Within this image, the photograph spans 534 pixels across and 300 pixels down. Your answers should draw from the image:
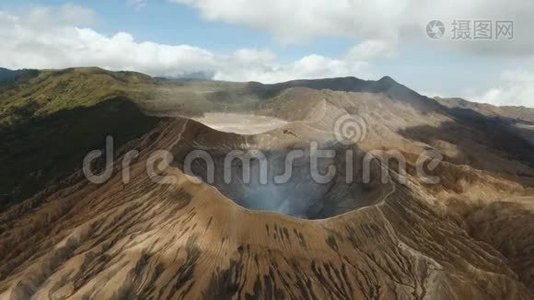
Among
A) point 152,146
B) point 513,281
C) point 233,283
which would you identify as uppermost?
point 152,146

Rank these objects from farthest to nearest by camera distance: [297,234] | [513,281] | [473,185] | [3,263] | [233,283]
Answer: [473,185], [3,263], [513,281], [297,234], [233,283]

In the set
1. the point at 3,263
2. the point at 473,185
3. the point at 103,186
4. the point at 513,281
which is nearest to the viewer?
the point at 513,281

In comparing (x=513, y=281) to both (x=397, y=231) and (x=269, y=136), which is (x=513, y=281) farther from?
(x=269, y=136)

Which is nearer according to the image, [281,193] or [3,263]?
[3,263]

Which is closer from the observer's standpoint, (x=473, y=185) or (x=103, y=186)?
(x=103, y=186)

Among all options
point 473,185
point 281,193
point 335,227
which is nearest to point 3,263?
point 281,193

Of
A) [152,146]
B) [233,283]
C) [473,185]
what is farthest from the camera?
[473,185]

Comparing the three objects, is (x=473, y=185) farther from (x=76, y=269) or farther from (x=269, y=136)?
(x=76, y=269)

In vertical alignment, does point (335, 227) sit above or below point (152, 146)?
below

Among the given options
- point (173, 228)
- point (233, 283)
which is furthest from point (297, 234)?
point (173, 228)
